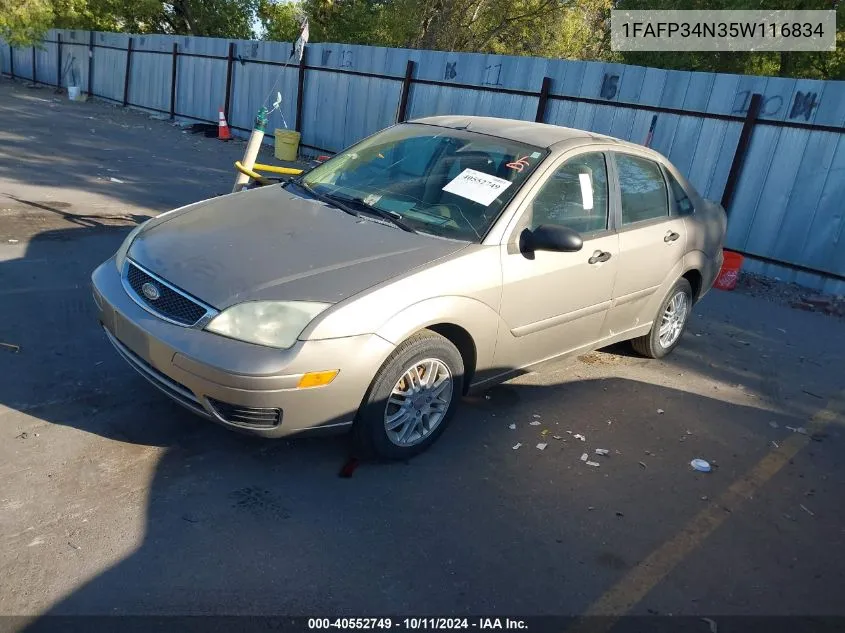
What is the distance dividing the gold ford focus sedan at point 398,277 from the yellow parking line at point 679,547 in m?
1.21

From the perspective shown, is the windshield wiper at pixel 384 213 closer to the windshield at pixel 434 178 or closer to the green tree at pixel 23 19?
the windshield at pixel 434 178

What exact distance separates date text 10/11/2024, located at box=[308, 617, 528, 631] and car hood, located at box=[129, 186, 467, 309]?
52.1 inches

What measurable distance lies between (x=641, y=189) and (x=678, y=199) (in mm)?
565

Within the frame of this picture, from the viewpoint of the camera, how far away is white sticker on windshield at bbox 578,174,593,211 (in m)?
4.27

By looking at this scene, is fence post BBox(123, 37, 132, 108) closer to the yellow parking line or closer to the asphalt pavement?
the asphalt pavement

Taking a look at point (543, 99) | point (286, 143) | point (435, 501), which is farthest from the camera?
point (286, 143)

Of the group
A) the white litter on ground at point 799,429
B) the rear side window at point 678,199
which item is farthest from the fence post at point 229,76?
the white litter on ground at point 799,429

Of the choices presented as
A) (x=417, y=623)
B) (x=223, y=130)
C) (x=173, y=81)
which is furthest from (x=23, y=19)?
(x=417, y=623)

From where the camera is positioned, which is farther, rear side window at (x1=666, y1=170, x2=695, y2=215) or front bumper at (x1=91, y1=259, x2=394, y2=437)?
rear side window at (x1=666, y1=170, x2=695, y2=215)

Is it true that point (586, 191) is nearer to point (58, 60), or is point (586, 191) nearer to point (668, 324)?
point (668, 324)

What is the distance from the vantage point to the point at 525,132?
4.38 m

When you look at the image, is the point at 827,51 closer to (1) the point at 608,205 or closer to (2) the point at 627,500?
(1) the point at 608,205

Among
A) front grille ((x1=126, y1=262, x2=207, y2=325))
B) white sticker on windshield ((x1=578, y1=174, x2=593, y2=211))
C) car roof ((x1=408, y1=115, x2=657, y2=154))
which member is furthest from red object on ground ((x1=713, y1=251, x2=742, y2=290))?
front grille ((x1=126, y1=262, x2=207, y2=325))

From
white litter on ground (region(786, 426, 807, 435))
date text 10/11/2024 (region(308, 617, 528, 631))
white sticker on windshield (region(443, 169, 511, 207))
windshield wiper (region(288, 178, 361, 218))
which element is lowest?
date text 10/11/2024 (region(308, 617, 528, 631))
